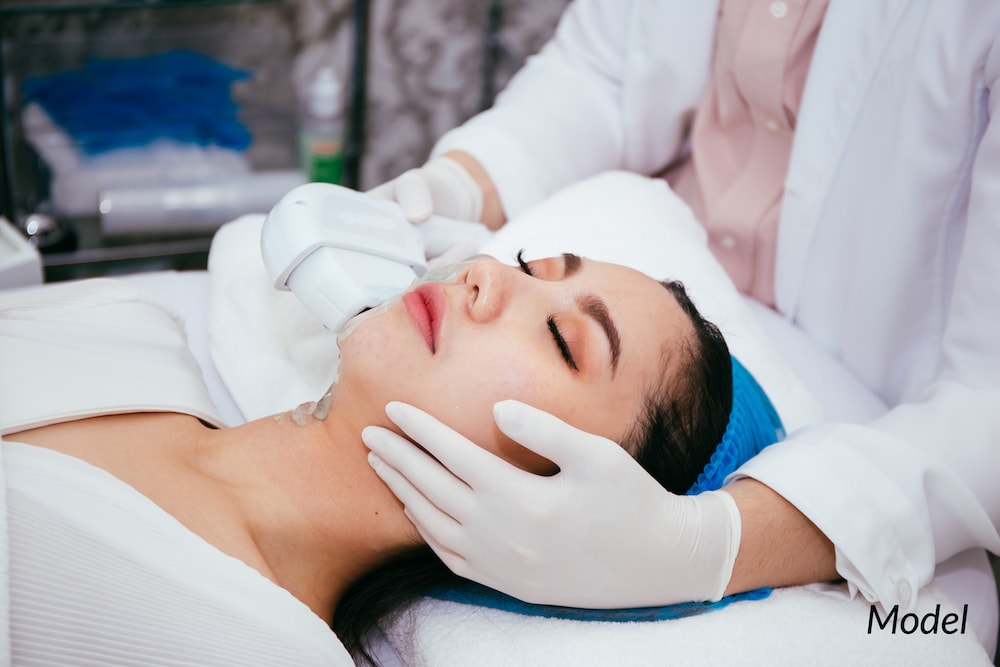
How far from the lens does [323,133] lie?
212cm

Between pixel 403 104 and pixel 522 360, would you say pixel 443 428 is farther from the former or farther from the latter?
pixel 403 104

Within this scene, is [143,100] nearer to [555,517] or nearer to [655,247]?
[655,247]

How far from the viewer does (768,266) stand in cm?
154

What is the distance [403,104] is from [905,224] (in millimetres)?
1556

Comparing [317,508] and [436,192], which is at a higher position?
[436,192]

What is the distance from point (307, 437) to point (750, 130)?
0.96 meters

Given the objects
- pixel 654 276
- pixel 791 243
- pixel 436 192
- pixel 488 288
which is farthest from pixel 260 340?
pixel 791 243

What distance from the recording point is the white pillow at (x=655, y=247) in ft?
4.43

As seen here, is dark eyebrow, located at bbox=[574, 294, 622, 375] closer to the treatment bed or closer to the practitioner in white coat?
the practitioner in white coat

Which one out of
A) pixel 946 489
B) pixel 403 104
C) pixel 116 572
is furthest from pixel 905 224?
pixel 403 104

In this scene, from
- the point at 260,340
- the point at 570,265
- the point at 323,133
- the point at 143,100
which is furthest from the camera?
the point at 323,133

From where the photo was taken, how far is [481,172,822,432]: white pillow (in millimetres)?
1352

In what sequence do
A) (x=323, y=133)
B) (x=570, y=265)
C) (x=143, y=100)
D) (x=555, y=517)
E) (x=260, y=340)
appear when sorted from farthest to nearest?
1. (x=323, y=133)
2. (x=143, y=100)
3. (x=260, y=340)
4. (x=570, y=265)
5. (x=555, y=517)

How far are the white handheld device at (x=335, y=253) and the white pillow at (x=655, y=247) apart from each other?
223mm
